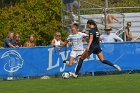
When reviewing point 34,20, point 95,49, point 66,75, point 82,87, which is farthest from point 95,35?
point 34,20

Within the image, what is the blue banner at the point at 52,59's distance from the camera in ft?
63.3

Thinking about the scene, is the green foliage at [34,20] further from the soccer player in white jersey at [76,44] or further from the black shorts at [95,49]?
the black shorts at [95,49]

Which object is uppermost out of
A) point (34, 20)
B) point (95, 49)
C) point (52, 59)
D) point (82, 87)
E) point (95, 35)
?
point (95, 35)

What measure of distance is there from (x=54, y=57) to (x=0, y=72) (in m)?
1.85

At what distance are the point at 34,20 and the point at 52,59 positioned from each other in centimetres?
955

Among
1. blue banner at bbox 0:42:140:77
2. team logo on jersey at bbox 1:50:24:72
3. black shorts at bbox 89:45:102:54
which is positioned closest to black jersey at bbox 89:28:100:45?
black shorts at bbox 89:45:102:54

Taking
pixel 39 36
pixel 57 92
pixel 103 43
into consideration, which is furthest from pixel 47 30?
pixel 57 92

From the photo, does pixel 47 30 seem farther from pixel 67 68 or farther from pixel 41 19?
pixel 67 68

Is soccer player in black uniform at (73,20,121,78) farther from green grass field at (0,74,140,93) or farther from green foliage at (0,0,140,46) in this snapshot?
green foliage at (0,0,140,46)

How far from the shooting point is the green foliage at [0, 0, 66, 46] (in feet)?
93.8

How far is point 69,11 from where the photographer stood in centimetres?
2594

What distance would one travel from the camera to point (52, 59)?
64.5ft

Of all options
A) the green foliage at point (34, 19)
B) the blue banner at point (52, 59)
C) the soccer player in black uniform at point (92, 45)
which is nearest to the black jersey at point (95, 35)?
the soccer player in black uniform at point (92, 45)

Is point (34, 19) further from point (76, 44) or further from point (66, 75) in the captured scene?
point (66, 75)
